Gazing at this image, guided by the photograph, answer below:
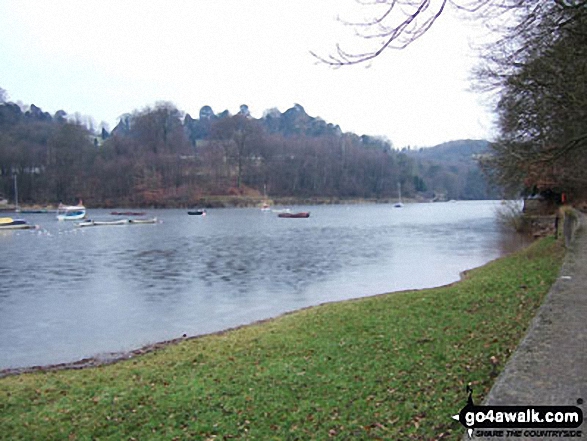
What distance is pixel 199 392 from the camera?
22.5 feet

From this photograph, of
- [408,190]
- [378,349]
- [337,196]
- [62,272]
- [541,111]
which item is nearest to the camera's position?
[378,349]

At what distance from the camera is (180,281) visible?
2116cm

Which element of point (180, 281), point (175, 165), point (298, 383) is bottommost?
point (180, 281)

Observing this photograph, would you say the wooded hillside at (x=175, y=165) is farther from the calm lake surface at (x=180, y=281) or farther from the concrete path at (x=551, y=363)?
the concrete path at (x=551, y=363)

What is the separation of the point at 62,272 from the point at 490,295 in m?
19.8

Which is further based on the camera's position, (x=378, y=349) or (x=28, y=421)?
(x=378, y=349)

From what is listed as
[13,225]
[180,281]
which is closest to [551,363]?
[180,281]

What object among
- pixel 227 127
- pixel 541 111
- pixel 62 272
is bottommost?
pixel 62 272

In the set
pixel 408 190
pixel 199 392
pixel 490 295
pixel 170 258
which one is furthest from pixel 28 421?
pixel 408 190

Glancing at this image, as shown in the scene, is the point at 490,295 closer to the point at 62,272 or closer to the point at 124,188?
the point at 62,272

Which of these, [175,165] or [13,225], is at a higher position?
[175,165]

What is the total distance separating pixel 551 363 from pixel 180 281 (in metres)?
17.3

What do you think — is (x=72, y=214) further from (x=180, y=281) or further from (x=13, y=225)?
(x=180, y=281)

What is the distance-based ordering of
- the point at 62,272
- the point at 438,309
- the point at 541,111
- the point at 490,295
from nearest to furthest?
the point at 438,309 < the point at 490,295 < the point at 541,111 < the point at 62,272
